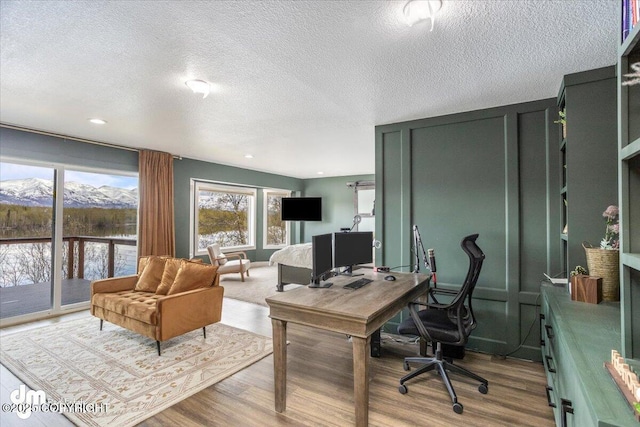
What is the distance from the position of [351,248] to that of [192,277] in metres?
1.76

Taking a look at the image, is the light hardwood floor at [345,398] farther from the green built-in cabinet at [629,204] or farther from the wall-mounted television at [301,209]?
the wall-mounted television at [301,209]

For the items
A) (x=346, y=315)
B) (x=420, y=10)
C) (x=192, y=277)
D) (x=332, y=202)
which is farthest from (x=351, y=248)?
(x=332, y=202)

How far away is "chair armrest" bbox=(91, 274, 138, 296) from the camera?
11.3 ft

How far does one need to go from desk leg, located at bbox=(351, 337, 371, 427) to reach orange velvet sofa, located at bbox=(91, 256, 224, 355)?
2030 millimetres

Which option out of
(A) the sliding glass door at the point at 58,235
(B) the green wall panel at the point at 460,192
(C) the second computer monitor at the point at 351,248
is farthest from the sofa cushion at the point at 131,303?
(B) the green wall panel at the point at 460,192

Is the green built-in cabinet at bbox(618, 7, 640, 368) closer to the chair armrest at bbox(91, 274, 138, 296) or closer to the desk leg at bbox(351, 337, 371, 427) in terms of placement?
the desk leg at bbox(351, 337, 371, 427)

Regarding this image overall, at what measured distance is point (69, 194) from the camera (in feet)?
13.8

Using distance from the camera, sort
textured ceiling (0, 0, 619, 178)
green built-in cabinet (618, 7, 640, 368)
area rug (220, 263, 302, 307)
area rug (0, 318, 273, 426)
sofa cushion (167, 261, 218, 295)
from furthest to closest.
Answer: area rug (220, 263, 302, 307) < sofa cushion (167, 261, 218, 295) < area rug (0, 318, 273, 426) < textured ceiling (0, 0, 619, 178) < green built-in cabinet (618, 7, 640, 368)

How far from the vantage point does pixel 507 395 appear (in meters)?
2.21

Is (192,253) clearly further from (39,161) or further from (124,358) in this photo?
(124,358)

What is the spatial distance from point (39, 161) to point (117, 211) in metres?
1.17

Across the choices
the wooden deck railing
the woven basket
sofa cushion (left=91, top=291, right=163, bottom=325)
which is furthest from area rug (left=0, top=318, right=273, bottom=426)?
the woven basket

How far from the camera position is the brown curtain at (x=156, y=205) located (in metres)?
4.78

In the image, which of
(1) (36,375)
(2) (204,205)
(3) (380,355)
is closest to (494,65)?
(3) (380,355)
